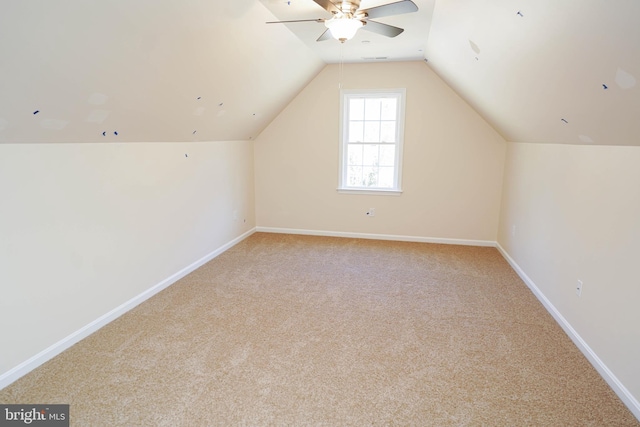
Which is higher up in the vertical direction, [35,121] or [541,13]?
[541,13]

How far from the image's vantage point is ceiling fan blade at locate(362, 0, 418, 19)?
2.08 m

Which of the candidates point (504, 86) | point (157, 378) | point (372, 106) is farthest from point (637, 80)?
point (372, 106)

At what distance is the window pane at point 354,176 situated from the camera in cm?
514

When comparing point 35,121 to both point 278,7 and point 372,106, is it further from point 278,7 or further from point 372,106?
point 372,106

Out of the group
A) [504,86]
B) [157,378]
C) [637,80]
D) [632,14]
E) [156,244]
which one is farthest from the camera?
[156,244]

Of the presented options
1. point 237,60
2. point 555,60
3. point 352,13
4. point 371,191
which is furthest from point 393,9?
point 371,191

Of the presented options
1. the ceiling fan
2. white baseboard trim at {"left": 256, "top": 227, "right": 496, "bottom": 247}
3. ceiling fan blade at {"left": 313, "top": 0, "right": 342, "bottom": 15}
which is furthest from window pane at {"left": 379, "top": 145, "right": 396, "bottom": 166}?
ceiling fan blade at {"left": 313, "top": 0, "right": 342, "bottom": 15}

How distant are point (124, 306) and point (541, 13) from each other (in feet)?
10.7

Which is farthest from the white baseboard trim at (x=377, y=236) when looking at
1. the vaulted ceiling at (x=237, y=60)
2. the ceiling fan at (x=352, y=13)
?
the ceiling fan at (x=352, y=13)

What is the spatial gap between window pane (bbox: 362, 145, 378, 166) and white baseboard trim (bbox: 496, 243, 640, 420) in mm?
2347

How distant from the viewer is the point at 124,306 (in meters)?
2.90

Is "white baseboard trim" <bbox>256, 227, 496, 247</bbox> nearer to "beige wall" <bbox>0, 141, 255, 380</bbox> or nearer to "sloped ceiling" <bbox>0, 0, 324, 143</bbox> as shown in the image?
"beige wall" <bbox>0, 141, 255, 380</bbox>

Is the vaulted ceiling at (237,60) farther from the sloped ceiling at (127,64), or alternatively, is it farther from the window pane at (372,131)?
the window pane at (372,131)

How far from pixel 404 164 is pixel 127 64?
359cm
